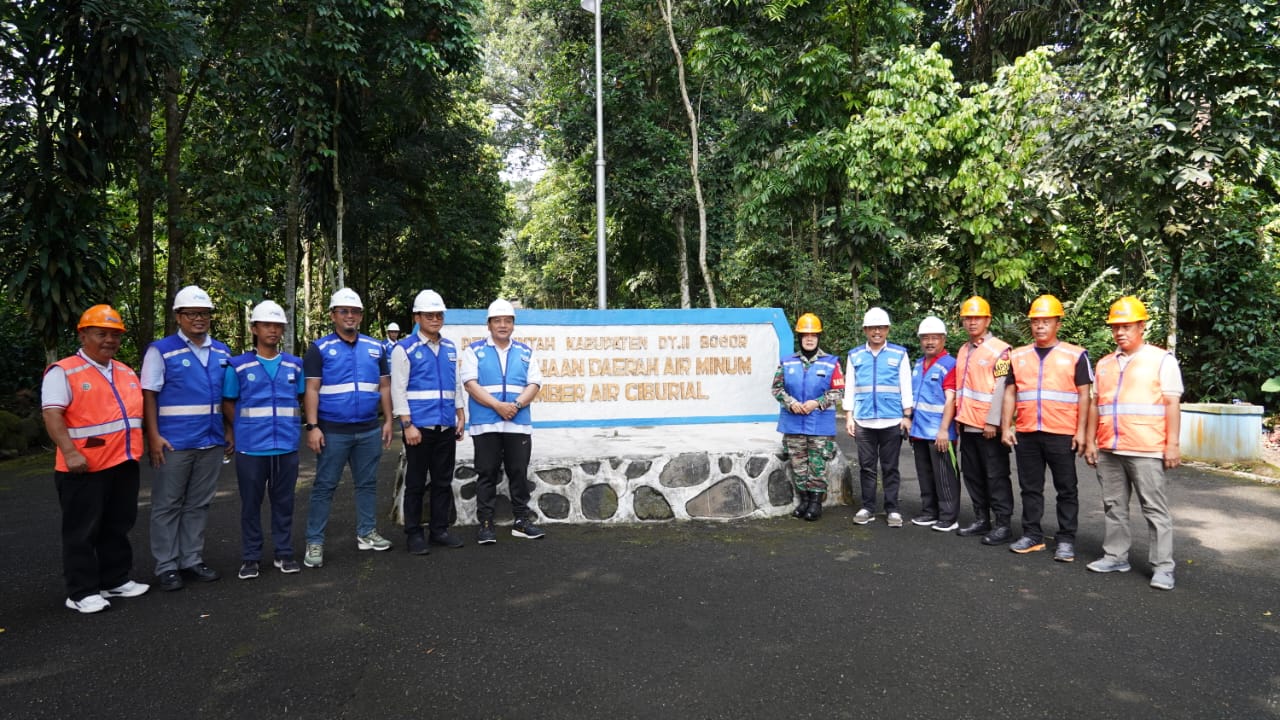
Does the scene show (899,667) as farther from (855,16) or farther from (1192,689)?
(855,16)

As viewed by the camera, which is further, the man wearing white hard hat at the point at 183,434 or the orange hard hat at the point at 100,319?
the man wearing white hard hat at the point at 183,434

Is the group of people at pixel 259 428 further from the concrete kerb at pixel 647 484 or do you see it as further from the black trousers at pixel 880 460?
the black trousers at pixel 880 460

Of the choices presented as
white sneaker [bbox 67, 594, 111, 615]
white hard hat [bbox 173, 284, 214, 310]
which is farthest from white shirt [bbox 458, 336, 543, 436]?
white sneaker [bbox 67, 594, 111, 615]

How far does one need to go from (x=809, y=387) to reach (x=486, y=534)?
2628 mm

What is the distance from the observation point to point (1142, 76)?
863 centimetres

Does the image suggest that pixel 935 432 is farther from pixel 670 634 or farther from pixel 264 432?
pixel 264 432

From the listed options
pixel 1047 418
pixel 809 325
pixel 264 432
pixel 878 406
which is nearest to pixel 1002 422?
pixel 1047 418

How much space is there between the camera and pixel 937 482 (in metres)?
5.50

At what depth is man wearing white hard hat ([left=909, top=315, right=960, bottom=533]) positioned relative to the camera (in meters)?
5.38

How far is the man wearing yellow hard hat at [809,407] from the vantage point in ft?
17.9

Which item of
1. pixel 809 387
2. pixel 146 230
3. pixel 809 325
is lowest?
pixel 809 387

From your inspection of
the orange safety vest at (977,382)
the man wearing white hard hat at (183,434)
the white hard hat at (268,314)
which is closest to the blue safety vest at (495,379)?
the white hard hat at (268,314)

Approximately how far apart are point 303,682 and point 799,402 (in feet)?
12.3

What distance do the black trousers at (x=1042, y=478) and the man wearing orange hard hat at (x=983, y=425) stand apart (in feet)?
0.40
